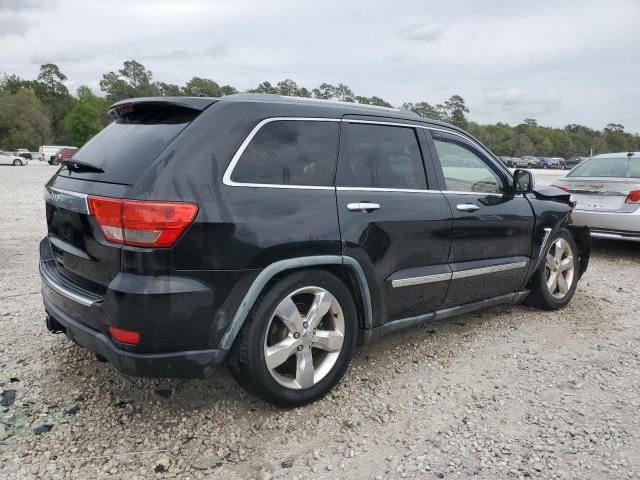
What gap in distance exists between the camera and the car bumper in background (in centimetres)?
692

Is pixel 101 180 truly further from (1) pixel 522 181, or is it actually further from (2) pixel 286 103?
(1) pixel 522 181

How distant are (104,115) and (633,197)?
61069mm

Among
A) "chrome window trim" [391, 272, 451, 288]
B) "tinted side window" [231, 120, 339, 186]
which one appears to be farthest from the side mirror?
"tinted side window" [231, 120, 339, 186]

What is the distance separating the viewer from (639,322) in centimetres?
471

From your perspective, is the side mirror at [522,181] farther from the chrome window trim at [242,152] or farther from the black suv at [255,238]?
the chrome window trim at [242,152]

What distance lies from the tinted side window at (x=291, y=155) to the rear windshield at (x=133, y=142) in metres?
0.38

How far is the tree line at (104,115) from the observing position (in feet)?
229

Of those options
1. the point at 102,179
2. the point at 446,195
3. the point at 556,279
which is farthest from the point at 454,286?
the point at 102,179

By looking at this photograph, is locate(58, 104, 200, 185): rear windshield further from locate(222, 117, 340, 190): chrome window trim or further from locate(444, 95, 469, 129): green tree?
locate(444, 95, 469, 129): green tree

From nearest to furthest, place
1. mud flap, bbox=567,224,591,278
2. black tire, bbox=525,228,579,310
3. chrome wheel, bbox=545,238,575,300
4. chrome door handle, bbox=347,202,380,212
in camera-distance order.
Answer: chrome door handle, bbox=347,202,380,212
black tire, bbox=525,228,579,310
chrome wheel, bbox=545,238,575,300
mud flap, bbox=567,224,591,278

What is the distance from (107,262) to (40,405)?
1.12 m

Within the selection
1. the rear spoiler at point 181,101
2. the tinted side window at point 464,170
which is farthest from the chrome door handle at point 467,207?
the rear spoiler at point 181,101

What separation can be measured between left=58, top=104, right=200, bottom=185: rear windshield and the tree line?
127 feet

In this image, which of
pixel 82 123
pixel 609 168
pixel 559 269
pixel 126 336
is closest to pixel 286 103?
pixel 126 336
